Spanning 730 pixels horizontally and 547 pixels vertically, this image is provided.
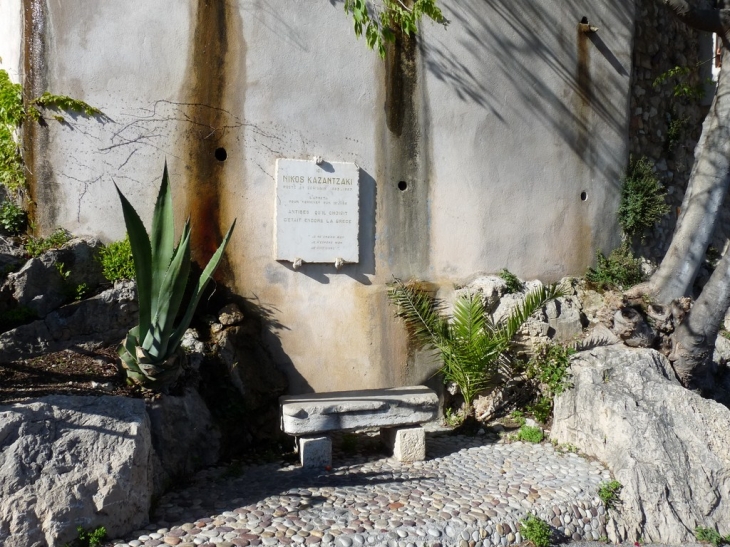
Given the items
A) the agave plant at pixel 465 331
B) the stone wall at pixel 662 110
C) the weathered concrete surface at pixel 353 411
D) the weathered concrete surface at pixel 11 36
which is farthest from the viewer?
the stone wall at pixel 662 110

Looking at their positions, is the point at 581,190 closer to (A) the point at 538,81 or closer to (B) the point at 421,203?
(A) the point at 538,81

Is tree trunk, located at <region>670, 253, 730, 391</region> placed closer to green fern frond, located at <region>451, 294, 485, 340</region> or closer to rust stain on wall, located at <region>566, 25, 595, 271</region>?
rust stain on wall, located at <region>566, 25, 595, 271</region>

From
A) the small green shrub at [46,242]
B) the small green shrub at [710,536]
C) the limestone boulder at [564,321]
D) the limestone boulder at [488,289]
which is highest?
the small green shrub at [46,242]

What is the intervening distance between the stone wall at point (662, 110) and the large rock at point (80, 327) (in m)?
5.59

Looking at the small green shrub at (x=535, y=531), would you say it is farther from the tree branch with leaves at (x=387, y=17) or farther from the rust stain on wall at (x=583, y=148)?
the tree branch with leaves at (x=387, y=17)

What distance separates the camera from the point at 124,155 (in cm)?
586

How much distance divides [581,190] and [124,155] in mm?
4592

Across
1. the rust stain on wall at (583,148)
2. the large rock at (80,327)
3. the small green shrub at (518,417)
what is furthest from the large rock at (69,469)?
the rust stain on wall at (583,148)

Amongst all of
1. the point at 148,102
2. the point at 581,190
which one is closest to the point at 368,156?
the point at 148,102

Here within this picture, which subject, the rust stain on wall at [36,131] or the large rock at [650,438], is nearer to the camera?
the large rock at [650,438]

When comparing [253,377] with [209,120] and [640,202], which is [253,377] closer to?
[209,120]

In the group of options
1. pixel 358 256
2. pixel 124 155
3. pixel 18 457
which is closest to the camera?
pixel 18 457

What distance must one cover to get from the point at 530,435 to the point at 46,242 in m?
4.33

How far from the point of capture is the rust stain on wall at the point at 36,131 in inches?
224
